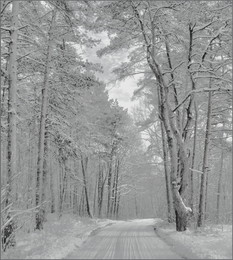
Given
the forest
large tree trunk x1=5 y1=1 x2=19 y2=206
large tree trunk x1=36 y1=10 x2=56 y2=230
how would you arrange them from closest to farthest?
large tree trunk x1=5 y1=1 x2=19 y2=206
the forest
large tree trunk x1=36 y1=10 x2=56 y2=230

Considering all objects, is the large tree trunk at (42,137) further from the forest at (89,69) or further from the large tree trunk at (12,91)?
the large tree trunk at (12,91)

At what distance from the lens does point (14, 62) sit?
11641 millimetres

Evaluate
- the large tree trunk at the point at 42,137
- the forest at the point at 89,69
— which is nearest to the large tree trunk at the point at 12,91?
the forest at the point at 89,69

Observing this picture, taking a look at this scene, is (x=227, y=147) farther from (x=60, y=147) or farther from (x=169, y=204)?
(x=60, y=147)

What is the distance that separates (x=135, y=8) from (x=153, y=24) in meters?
1.27

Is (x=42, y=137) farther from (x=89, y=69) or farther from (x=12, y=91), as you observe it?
(x=89, y=69)

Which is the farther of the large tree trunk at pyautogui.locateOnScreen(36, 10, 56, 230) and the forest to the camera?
the large tree trunk at pyautogui.locateOnScreen(36, 10, 56, 230)

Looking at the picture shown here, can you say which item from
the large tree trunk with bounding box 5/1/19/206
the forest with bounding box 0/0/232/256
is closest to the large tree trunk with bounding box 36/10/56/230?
the forest with bounding box 0/0/232/256

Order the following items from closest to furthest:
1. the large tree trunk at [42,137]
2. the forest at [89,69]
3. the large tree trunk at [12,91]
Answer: the large tree trunk at [12,91]
the forest at [89,69]
the large tree trunk at [42,137]

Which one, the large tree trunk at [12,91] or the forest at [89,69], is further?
the forest at [89,69]

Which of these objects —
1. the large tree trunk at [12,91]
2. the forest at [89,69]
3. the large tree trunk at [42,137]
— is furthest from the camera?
the large tree trunk at [42,137]

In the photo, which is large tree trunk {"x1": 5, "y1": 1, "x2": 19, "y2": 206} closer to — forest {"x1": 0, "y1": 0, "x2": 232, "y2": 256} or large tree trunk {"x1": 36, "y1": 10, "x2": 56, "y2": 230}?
forest {"x1": 0, "y1": 0, "x2": 232, "y2": 256}

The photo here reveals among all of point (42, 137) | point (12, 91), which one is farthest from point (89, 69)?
point (12, 91)

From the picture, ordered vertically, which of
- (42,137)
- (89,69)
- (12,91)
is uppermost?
(89,69)
